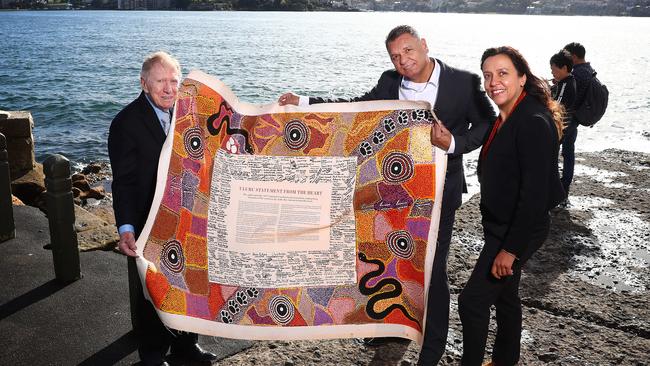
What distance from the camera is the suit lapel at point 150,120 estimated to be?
3.45 m

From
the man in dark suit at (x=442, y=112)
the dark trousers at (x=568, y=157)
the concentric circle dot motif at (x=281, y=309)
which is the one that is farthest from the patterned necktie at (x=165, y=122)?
the dark trousers at (x=568, y=157)

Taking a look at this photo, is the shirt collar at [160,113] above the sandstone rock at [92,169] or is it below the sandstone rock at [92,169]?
above

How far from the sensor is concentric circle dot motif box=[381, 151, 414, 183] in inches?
140

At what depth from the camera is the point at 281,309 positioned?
3.51 metres

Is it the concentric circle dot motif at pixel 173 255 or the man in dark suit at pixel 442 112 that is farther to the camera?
the man in dark suit at pixel 442 112

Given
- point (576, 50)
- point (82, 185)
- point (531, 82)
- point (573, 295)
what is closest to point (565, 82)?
point (576, 50)

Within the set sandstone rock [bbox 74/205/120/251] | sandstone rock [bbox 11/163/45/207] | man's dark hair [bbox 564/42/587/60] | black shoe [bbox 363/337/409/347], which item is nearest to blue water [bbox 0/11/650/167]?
man's dark hair [bbox 564/42/587/60]

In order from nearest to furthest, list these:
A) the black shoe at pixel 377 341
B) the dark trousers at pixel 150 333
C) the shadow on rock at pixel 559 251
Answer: the dark trousers at pixel 150 333, the black shoe at pixel 377 341, the shadow on rock at pixel 559 251

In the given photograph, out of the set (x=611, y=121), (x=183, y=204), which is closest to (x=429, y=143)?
(x=183, y=204)

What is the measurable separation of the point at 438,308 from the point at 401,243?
55 cm

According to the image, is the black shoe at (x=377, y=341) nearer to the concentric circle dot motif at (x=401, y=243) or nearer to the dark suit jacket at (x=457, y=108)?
the concentric circle dot motif at (x=401, y=243)

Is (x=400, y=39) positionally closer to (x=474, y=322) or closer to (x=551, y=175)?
(x=551, y=175)

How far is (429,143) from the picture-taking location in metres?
3.54

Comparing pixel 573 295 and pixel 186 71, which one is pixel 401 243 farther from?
pixel 186 71
